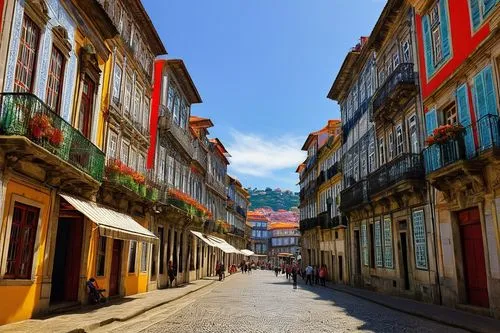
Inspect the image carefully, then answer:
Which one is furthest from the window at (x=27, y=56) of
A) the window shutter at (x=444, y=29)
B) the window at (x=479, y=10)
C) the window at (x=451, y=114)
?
the window at (x=451, y=114)

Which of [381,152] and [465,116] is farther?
[381,152]

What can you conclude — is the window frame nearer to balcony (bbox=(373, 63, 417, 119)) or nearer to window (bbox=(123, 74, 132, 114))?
window (bbox=(123, 74, 132, 114))

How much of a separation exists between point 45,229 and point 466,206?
12.6m

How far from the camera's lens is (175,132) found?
25703 millimetres

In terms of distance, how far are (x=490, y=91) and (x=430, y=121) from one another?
416 centimetres

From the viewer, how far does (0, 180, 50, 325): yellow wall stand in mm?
9656

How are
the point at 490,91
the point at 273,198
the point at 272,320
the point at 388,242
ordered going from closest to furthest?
1. the point at 272,320
2. the point at 490,91
3. the point at 388,242
4. the point at 273,198

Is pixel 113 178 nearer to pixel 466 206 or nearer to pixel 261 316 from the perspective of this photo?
pixel 261 316

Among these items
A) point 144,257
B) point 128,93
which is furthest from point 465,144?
point 144,257

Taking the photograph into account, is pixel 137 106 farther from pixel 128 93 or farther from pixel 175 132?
pixel 175 132

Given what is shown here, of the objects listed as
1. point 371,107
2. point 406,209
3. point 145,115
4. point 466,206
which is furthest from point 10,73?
point 371,107

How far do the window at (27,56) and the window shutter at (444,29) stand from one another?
13.0 m

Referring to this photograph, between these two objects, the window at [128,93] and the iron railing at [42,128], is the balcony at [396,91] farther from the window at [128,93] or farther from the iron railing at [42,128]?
the iron railing at [42,128]

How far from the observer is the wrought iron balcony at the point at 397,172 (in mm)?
16688
